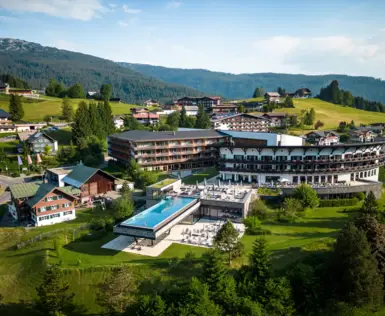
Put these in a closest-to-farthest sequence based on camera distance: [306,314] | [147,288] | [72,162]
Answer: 1. [306,314]
2. [147,288]
3. [72,162]

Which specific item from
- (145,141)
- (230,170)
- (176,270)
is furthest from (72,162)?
(176,270)

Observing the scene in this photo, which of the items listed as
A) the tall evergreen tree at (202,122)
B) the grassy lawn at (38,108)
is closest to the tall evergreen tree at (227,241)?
the tall evergreen tree at (202,122)

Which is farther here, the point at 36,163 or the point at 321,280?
the point at 36,163

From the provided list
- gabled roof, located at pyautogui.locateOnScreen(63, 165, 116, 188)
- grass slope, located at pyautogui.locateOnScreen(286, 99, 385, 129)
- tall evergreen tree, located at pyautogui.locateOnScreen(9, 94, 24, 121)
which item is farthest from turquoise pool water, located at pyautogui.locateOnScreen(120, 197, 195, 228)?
grass slope, located at pyautogui.locateOnScreen(286, 99, 385, 129)

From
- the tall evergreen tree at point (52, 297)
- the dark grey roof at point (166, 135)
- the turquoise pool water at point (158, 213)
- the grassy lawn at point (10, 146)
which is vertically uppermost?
the dark grey roof at point (166, 135)

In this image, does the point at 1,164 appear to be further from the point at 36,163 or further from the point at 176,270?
the point at 176,270

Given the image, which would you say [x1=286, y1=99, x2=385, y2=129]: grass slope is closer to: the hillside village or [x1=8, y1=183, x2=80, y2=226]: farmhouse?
the hillside village

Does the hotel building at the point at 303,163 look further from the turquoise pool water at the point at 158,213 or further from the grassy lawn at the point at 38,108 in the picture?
the grassy lawn at the point at 38,108

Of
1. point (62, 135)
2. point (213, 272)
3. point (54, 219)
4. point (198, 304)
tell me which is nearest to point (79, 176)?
point (54, 219)
